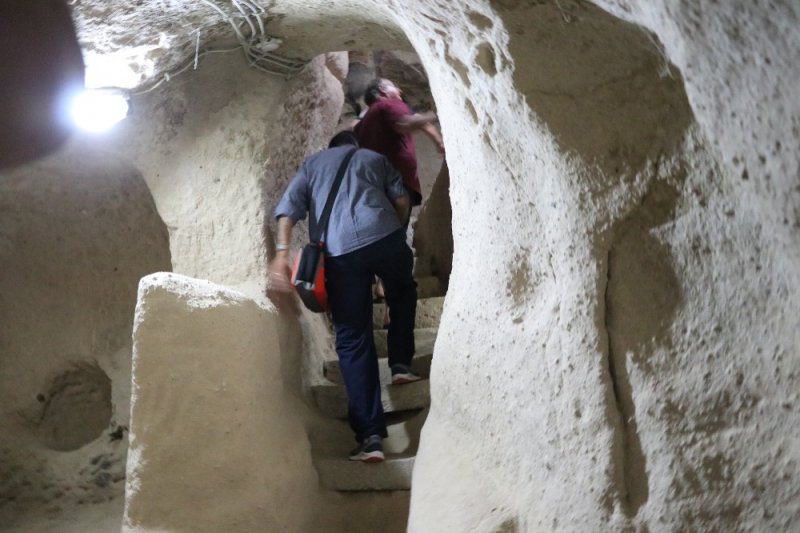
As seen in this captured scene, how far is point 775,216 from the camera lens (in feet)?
4.28

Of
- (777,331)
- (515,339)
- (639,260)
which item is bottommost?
(515,339)

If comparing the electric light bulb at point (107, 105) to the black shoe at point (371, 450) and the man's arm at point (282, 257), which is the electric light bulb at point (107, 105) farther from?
the black shoe at point (371, 450)

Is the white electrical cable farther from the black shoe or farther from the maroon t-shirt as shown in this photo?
the black shoe

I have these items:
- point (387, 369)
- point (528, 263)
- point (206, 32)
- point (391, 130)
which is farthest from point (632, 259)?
point (391, 130)

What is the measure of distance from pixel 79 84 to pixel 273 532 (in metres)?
1.78

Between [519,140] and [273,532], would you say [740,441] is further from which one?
[273,532]

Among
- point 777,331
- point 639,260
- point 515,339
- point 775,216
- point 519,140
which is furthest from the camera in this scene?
point 515,339

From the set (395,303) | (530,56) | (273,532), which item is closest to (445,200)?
(395,303)

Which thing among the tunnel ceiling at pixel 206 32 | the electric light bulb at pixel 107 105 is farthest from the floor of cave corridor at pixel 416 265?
the electric light bulb at pixel 107 105

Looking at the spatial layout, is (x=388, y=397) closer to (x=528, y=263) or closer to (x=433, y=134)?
(x=433, y=134)

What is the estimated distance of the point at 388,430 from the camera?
3.28m

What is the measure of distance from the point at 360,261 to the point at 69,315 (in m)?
1.86

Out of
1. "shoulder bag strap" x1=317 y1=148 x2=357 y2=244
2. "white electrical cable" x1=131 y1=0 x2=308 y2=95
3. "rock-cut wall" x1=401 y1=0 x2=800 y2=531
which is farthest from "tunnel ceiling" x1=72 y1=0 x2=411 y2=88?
"rock-cut wall" x1=401 y1=0 x2=800 y2=531

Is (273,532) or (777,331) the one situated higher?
(777,331)
